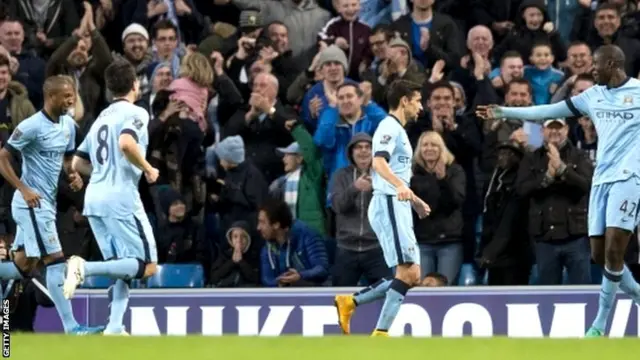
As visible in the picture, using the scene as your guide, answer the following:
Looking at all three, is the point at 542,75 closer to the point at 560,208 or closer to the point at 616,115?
the point at 560,208

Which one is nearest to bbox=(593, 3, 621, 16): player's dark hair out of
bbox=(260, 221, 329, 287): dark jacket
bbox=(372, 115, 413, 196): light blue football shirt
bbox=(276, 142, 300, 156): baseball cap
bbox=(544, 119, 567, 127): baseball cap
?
bbox=(544, 119, 567, 127): baseball cap

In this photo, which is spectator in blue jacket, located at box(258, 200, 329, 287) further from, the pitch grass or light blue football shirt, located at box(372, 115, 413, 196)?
the pitch grass

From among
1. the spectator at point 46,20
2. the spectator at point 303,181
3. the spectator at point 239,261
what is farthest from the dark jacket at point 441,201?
the spectator at point 46,20

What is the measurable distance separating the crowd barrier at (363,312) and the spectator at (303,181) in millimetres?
1442

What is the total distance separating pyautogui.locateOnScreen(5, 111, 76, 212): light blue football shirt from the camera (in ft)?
51.5

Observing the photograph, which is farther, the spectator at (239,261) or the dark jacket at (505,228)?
the spectator at (239,261)

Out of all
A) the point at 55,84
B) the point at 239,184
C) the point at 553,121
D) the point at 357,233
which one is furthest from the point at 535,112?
the point at 239,184

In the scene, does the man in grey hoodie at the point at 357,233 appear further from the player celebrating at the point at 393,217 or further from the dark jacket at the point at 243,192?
the player celebrating at the point at 393,217

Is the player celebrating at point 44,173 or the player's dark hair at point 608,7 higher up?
the player's dark hair at point 608,7

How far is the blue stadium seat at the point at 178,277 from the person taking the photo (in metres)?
18.0

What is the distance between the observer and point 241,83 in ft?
63.9

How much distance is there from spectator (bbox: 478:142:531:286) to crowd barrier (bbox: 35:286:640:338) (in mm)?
1079

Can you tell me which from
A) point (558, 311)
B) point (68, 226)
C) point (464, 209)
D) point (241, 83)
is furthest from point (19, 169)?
point (558, 311)

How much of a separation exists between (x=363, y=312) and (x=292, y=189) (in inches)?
70.1
